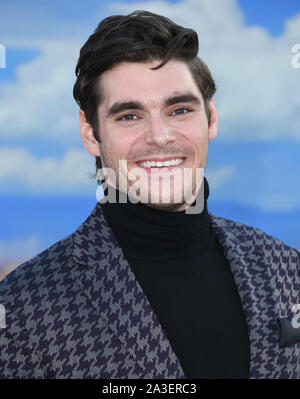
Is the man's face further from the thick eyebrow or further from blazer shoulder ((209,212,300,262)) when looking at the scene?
blazer shoulder ((209,212,300,262))

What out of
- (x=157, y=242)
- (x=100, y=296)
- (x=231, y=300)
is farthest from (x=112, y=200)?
(x=231, y=300)

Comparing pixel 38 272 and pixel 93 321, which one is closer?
pixel 93 321

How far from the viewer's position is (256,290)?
3.53m

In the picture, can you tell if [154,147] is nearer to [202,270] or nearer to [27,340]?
[202,270]

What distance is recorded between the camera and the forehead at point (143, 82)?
10.8 feet

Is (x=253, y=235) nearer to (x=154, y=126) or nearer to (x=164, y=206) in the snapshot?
(x=164, y=206)

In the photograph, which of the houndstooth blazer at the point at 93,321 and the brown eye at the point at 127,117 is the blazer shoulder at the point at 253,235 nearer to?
the houndstooth blazer at the point at 93,321

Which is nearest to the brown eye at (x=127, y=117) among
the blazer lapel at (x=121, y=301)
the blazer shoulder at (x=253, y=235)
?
the blazer lapel at (x=121, y=301)

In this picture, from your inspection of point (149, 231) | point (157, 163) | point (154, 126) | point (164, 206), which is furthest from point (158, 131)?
point (149, 231)

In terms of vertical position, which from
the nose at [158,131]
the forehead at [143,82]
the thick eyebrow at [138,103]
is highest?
the forehead at [143,82]

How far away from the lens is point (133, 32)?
3.47 metres

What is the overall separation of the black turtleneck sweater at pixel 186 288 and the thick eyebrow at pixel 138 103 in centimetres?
54

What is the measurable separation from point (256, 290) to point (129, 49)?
5.25 ft

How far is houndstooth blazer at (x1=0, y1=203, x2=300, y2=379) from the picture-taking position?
3.07 meters
